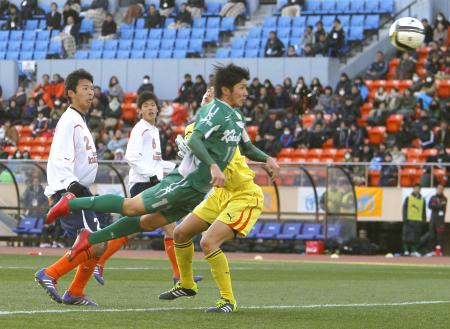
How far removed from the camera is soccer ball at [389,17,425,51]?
23031 mm

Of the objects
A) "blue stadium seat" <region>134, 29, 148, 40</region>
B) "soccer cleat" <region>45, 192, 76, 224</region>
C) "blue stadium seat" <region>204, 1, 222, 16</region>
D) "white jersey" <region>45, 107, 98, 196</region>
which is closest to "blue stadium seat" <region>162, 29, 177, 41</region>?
"blue stadium seat" <region>134, 29, 148, 40</region>

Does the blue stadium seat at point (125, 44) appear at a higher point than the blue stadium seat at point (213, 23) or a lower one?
lower

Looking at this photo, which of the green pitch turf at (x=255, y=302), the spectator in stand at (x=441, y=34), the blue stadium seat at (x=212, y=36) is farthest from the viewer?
the blue stadium seat at (x=212, y=36)

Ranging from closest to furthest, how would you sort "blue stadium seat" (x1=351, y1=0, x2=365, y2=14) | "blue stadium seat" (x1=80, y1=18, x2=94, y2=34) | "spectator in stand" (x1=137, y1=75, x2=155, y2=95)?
"spectator in stand" (x1=137, y1=75, x2=155, y2=95), "blue stadium seat" (x1=351, y1=0, x2=365, y2=14), "blue stadium seat" (x1=80, y1=18, x2=94, y2=34)

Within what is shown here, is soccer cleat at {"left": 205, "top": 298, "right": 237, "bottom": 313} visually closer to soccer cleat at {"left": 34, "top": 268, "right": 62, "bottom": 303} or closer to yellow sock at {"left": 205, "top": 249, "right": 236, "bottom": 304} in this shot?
yellow sock at {"left": 205, "top": 249, "right": 236, "bottom": 304}

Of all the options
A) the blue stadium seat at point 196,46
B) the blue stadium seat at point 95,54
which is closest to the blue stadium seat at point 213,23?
the blue stadium seat at point 196,46

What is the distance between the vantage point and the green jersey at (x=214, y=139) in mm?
10250

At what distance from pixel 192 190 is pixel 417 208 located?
19.8m

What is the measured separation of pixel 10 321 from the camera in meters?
8.84

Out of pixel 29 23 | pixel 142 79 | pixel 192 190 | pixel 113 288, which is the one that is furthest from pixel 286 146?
pixel 192 190

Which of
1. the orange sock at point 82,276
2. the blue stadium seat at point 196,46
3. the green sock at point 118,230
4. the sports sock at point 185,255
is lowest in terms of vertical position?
the orange sock at point 82,276

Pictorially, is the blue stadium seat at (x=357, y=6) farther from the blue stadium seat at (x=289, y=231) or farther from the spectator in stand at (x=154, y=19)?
the blue stadium seat at (x=289, y=231)

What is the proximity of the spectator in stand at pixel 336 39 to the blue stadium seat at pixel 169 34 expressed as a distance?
656 centimetres

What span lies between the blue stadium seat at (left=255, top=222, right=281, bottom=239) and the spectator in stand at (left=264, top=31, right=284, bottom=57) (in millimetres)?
8969
